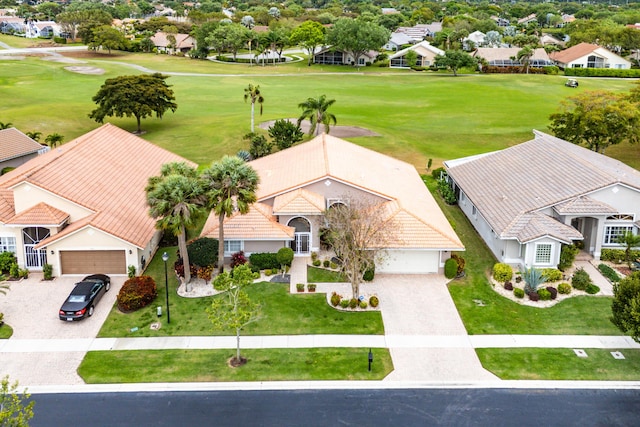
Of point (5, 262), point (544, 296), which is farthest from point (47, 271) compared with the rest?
point (544, 296)

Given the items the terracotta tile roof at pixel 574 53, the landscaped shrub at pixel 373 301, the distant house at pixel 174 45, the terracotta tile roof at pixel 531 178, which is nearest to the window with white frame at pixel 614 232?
the terracotta tile roof at pixel 531 178

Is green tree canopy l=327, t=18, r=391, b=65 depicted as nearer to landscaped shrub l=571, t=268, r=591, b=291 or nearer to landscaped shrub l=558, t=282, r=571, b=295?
landscaped shrub l=571, t=268, r=591, b=291

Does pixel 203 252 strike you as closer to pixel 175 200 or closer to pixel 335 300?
pixel 175 200

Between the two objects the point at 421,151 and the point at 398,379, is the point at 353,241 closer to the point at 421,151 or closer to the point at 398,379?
the point at 398,379

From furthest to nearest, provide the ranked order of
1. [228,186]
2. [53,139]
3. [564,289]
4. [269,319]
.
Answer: [53,139]
[564,289]
[228,186]
[269,319]

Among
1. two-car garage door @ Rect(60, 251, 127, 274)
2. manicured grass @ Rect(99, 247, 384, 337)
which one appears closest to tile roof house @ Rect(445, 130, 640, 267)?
manicured grass @ Rect(99, 247, 384, 337)

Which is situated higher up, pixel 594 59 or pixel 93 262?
pixel 594 59

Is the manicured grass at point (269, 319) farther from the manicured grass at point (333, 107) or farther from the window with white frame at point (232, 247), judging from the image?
the manicured grass at point (333, 107)
